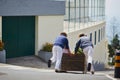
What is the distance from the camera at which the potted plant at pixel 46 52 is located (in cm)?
2611

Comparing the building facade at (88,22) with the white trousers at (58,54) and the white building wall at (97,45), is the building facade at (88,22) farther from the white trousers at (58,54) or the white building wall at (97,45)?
the white trousers at (58,54)

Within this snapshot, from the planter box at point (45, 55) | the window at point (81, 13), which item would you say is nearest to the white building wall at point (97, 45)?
the window at point (81, 13)

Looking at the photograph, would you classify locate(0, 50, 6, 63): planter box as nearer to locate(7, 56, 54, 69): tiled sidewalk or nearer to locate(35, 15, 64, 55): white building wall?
locate(7, 56, 54, 69): tiled sidewalk

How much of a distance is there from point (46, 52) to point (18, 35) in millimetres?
1909

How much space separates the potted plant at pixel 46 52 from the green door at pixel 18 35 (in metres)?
0.65

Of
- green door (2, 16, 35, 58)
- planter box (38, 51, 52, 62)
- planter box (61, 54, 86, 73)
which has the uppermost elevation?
green door (2, 16, 35, 58)

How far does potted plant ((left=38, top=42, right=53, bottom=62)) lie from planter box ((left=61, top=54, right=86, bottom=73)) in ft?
27.3

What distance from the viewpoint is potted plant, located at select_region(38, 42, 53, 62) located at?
26109 mm

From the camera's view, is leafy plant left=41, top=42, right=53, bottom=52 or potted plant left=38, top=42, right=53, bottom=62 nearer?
potted plant left=38, top=42, right=53, bottom=62

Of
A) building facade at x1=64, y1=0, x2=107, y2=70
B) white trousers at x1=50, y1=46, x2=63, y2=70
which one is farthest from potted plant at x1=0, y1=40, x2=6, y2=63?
building facade at x1=64, y1=0, x2=107, y2=70

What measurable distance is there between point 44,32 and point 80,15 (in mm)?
8652

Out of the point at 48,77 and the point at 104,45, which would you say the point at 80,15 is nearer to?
the point at 104,45

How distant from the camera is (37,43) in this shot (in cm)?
2683

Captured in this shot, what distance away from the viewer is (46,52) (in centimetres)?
2619
